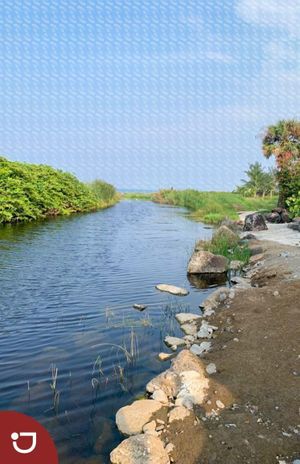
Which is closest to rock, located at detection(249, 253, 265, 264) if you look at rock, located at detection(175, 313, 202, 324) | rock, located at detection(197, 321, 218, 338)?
rock, located at detection(175, 313, 202, 324)

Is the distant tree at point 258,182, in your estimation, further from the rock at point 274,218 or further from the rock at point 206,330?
the rock at point 206,330

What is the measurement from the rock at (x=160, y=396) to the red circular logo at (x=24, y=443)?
5.45ft

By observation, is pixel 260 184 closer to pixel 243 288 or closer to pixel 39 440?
pixel 243 288

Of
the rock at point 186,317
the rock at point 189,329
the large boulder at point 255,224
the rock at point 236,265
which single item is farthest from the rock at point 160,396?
the large boulder at point 255,224

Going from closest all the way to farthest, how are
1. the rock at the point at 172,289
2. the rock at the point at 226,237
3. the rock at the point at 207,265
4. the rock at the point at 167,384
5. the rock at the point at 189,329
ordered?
1. the rock at the point at 167,384
2. the rock at the point at 189,329
3. the rock at the point at 172,289
4. the rock at the point at 207,265
5. the rock at the point at 226,237

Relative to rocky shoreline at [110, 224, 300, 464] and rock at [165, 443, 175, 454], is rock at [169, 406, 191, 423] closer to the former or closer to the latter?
rocky shoreline at [110, 224, 300, 464]

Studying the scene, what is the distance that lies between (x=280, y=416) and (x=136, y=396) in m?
2.31

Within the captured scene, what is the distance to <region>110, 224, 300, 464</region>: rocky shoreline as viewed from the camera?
4.92 m

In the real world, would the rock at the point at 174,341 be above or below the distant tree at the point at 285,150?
below

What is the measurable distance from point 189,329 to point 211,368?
2.58m

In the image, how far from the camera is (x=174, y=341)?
889 centimetres

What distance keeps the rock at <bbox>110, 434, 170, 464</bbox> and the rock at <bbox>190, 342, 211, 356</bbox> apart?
305cm

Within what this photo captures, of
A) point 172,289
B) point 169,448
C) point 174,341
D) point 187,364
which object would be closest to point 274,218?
point 172,289

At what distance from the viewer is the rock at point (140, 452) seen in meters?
4.80
